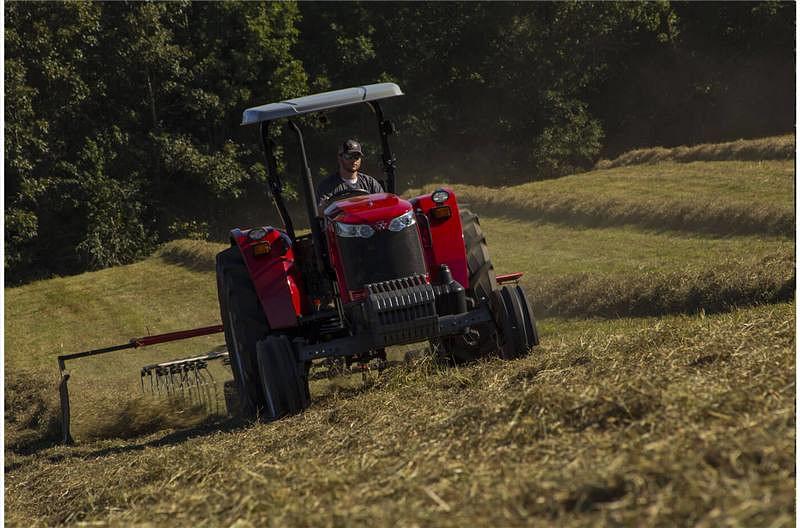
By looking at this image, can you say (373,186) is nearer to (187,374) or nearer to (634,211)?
(187,374)

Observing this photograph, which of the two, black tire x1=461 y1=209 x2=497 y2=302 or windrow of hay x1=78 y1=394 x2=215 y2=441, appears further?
windrow of hay x1=78 y1=394 x2=215 y2=441

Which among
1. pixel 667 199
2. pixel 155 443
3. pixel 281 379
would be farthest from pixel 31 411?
pixel 667 199

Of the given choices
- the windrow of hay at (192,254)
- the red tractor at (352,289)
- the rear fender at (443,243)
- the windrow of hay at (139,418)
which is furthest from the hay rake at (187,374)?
the windrow of hay at (192,254)

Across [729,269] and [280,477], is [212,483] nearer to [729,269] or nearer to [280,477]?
[280,477]

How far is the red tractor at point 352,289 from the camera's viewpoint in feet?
23.7

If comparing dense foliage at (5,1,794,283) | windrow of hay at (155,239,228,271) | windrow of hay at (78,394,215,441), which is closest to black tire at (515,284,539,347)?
windrow of hay at (78,394,215,441)

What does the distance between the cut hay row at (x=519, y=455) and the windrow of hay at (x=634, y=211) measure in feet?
27.8

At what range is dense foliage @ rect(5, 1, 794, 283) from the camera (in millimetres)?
27078

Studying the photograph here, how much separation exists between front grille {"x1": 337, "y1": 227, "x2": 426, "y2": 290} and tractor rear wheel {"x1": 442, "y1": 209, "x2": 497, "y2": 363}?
642mm

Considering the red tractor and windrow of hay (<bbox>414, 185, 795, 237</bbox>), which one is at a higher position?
the red tractor

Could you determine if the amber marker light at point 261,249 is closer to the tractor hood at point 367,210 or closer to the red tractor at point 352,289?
the red tractor at point 352,289

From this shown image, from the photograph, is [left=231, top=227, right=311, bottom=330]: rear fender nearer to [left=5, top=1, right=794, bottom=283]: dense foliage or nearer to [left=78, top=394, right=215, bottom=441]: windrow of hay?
[left=78, top=394, right=215, bottom=441]: windrow of hay

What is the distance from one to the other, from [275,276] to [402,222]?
38.8 inches

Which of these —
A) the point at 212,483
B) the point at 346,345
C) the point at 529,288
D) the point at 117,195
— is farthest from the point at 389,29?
the point at 212,483
